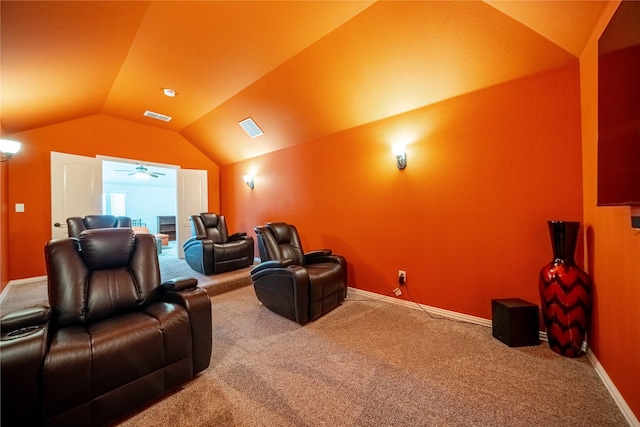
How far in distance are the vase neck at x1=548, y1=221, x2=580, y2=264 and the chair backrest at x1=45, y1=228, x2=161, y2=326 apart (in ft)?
10.8

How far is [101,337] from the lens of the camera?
135 cm

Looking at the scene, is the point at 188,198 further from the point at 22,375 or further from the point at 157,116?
the point at 22,375

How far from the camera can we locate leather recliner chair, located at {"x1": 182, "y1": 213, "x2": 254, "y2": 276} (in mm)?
3883

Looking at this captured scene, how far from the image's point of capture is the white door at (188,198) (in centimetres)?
554

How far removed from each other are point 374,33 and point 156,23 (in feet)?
6.95

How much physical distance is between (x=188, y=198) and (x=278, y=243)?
3575 millimetres

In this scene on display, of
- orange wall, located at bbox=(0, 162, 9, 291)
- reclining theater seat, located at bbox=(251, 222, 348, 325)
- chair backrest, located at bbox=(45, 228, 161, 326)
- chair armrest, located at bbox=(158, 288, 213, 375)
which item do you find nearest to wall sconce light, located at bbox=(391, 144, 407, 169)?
reclining theater seat, located at bbox=(251, 222, 348, 325)

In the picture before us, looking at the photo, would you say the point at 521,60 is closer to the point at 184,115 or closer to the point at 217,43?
Result: the point at 217,43

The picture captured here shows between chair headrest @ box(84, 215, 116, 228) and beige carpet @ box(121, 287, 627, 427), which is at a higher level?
chair headrest @ box(84, 215, 116, 228)

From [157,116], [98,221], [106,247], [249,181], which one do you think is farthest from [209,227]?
[106,247]

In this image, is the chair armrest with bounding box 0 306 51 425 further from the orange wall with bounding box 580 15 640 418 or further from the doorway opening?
the doorway opening

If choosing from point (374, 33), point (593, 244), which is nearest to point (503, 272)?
point (593, 244)

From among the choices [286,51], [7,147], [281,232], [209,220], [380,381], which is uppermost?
[286,51]

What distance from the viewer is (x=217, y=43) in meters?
2.56
